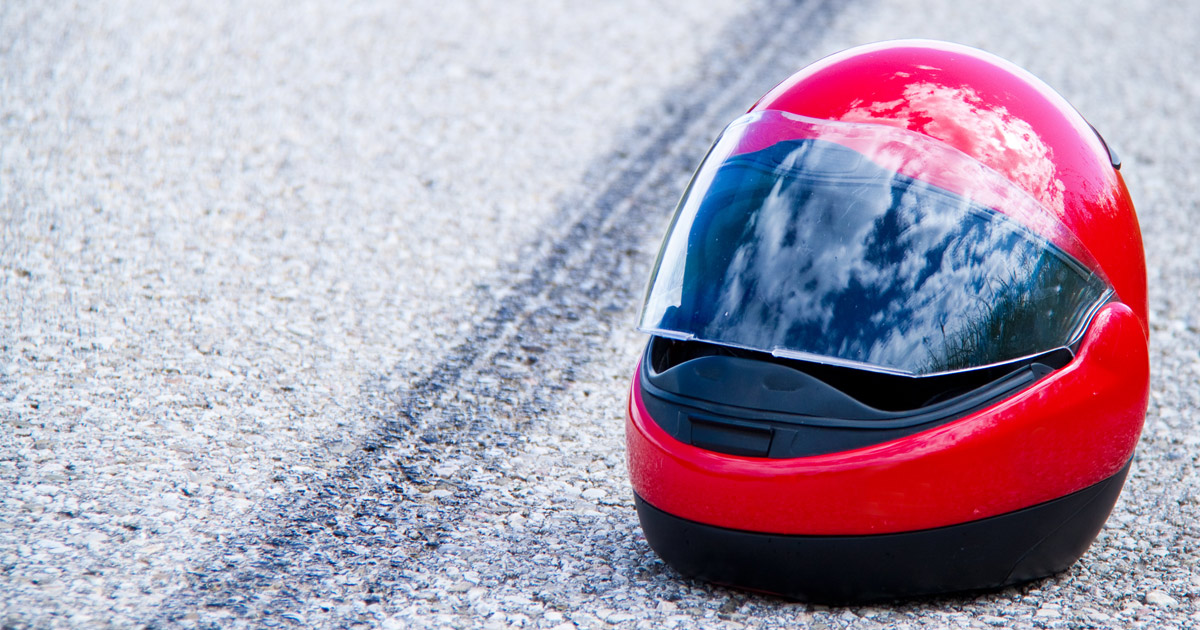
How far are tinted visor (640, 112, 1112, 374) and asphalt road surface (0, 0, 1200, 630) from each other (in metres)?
0.68

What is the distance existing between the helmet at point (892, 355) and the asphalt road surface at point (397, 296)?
0.23 m

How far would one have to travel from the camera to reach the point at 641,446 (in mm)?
2705

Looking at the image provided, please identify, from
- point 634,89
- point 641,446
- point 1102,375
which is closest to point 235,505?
point 641,446

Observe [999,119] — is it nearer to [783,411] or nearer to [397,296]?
[783,411]

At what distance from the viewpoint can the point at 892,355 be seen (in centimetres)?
245

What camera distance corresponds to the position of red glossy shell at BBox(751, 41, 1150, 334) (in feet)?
8.70

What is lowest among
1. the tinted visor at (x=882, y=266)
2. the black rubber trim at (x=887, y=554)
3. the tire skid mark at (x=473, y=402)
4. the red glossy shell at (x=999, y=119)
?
the tire skid mark at (x=473, y=402)

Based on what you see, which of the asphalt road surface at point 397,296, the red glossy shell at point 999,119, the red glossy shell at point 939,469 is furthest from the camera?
the asphalt road surface at point 397,296

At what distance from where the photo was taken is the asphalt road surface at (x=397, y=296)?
2775 mm

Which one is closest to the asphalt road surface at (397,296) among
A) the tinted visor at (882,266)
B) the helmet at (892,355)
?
the helmet at (892,355)

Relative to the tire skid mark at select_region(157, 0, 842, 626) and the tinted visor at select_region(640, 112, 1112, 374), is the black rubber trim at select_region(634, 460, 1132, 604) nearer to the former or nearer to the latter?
the tinted visor at select_region(640, 112, 1112, 374)

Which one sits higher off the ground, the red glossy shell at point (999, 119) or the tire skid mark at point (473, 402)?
the red glossy shell at point (999, 119)

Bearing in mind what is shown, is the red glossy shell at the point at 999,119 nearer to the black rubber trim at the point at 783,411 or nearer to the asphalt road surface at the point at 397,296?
the black rubber trim at the point at 783,411

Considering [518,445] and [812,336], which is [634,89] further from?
[812,336]
